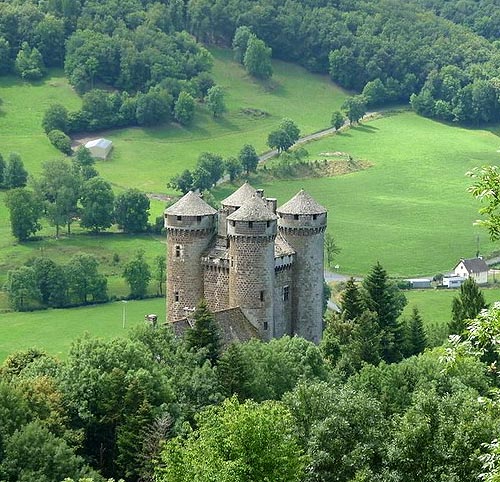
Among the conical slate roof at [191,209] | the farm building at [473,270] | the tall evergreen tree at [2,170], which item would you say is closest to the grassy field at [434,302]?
the farm building at [473,270]

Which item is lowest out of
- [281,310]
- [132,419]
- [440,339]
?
[440,339]

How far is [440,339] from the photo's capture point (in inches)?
4257

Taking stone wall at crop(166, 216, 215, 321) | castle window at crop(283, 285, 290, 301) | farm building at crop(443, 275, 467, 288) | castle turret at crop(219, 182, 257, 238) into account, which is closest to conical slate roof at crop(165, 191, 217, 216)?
stone wall at crop(166, 216, 215, 321)

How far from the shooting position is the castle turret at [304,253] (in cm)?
9562

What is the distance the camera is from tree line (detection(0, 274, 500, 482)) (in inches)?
2127

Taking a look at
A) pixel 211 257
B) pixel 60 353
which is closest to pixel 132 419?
pixel 211 257

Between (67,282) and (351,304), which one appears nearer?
(351,304)

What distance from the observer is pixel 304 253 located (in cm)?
9569

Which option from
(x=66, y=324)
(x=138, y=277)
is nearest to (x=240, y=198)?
(x=66, y=324)

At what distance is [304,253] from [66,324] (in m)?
47.0

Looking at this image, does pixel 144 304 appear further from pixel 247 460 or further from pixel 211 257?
pixel 247 460

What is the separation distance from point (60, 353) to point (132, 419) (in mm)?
53321

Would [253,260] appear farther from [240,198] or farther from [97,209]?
[97,209]

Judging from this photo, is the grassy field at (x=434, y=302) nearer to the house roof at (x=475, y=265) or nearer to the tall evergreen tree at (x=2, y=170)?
the house roof at (x=475, y=265)
